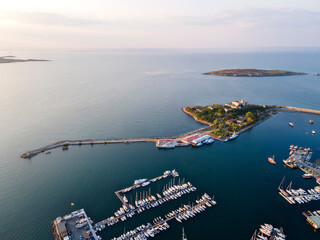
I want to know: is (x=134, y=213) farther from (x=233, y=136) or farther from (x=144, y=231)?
(x=233, y=136)

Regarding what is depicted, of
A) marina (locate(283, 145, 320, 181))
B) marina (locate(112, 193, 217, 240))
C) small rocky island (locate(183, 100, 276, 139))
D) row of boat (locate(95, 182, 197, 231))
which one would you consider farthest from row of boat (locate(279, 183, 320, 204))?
small rocky island (locate(183, 100, 276, 139))

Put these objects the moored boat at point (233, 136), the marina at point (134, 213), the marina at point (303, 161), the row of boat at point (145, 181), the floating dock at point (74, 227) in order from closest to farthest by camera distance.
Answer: the floating dock at point (74, 227), the marina at point (134, 213), the row of boat at point (145, 181), the marina at point (303, 161), the moored boat at point (233, 136)

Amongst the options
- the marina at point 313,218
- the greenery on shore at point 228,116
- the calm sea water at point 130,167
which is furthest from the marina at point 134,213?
the greenery on shore at point 228,116

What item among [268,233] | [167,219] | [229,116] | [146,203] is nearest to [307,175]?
[268,233]

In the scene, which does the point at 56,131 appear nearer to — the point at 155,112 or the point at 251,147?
the point at 155,112

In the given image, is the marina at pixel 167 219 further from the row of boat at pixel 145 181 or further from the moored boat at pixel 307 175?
the moored boat at pixel 307 175

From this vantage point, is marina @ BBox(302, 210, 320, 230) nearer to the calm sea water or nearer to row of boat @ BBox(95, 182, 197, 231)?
the calm sea water
